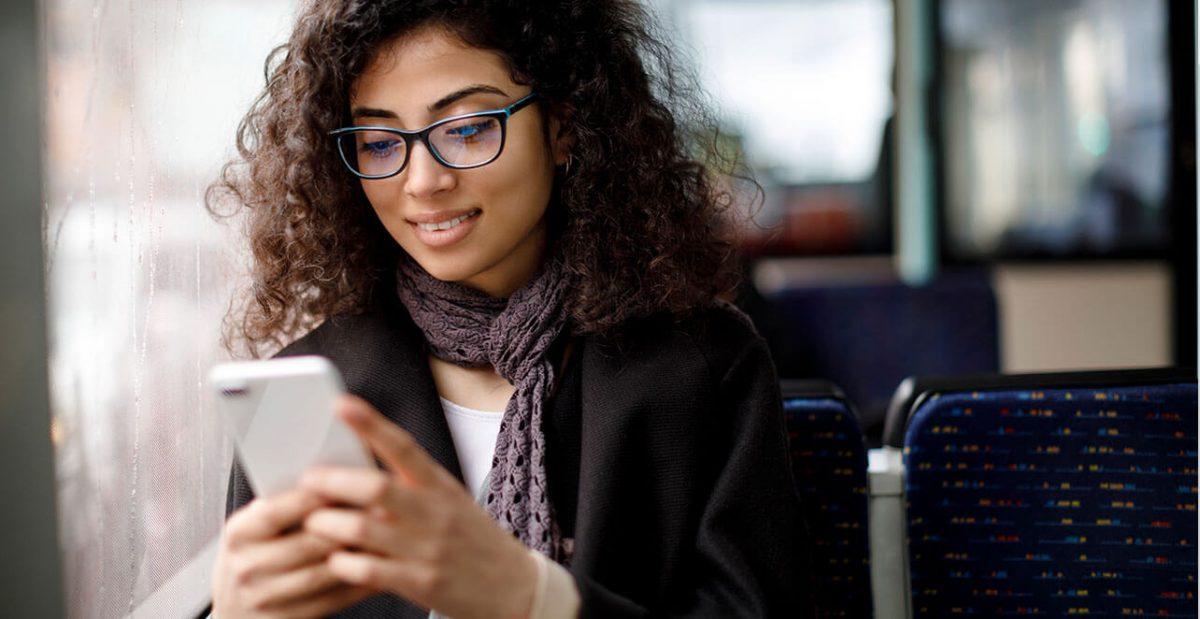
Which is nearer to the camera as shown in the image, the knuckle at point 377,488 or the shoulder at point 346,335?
the knuckle at point 377,488

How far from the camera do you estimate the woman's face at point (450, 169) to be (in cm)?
104

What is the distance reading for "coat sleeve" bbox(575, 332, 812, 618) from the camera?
1040 mm

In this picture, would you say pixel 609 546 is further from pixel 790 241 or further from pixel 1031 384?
pixel 790 241

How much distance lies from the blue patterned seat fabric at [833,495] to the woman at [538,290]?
235 mm

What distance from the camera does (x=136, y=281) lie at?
109cm

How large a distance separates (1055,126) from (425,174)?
4.41m

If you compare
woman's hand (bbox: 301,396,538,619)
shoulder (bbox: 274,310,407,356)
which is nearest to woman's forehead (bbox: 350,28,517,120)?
shoulder (bbox: 274,310,407,356)

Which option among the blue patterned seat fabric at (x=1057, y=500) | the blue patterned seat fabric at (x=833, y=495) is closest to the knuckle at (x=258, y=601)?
the blue patterned seat fabric at (x=833, y=495)

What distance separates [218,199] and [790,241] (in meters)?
4.19

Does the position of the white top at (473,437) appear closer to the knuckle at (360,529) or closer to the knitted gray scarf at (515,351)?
the knitted gray scarf at (515,351)

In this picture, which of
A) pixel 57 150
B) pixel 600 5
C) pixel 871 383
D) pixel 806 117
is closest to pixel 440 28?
pixel 600 5

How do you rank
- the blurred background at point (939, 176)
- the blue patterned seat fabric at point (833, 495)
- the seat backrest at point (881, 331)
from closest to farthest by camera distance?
1. the blue patterned seat fabric at point (833, 495)
2. the blurred background at point (939, 176)
3. the seat backrest at point (881, 331)

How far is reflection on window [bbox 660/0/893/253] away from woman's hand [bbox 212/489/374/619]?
4375 mm

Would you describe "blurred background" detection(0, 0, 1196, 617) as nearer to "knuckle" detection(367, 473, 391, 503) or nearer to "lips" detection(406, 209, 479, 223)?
"lips" detection(406, 209, 479, 223)
